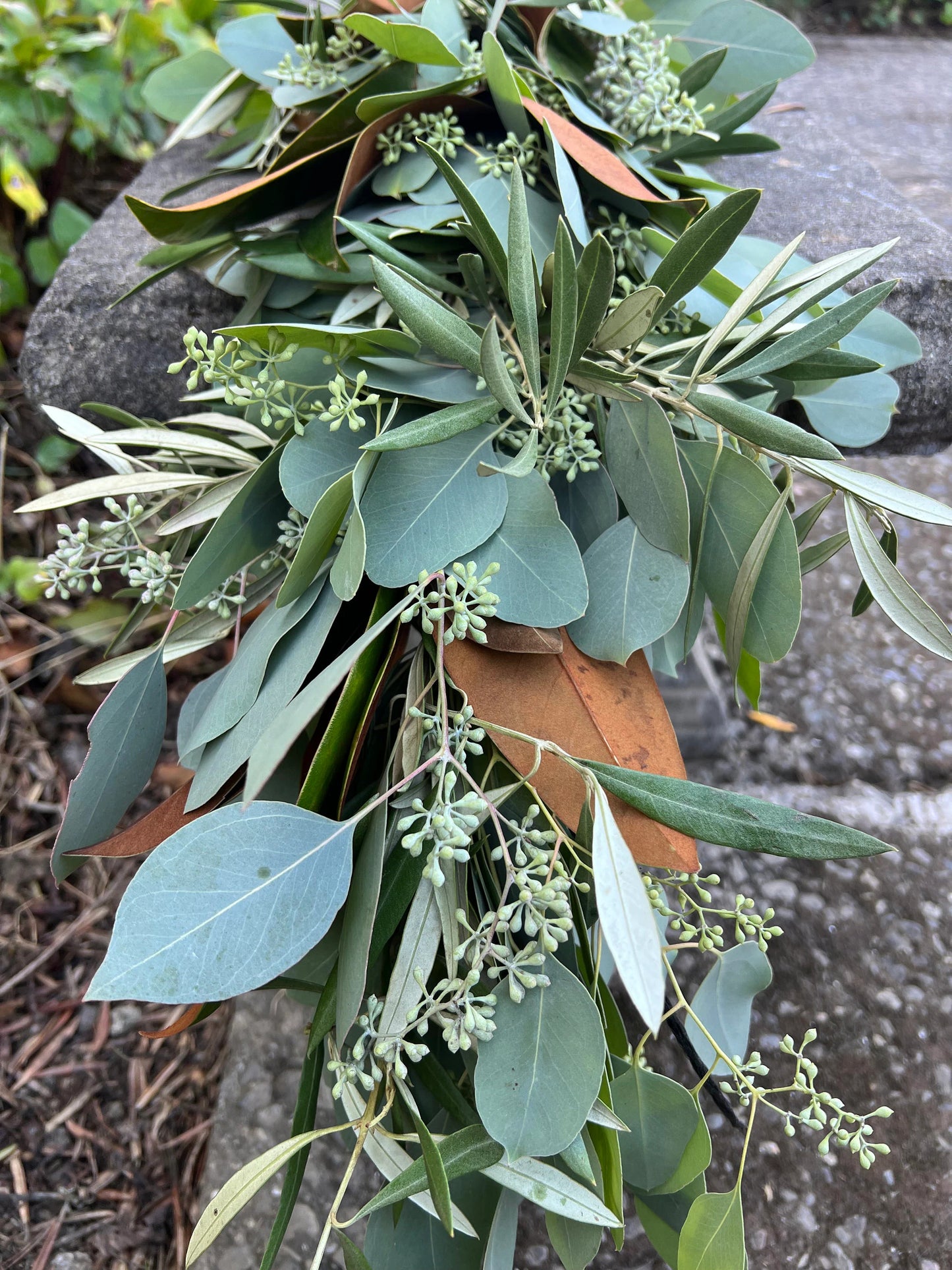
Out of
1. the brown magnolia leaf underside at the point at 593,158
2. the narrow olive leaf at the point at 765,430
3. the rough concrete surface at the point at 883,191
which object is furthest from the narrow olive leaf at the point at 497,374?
the rough concrete surface at the point at 883,191

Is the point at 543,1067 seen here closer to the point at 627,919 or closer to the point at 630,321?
the point at 627,919

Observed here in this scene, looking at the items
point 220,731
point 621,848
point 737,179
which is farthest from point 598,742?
point 737,179

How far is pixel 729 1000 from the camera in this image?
0.55 m

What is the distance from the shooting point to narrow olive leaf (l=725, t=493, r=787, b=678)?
0.47m

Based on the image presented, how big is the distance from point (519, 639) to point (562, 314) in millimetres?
163

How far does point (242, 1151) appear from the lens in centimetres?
74

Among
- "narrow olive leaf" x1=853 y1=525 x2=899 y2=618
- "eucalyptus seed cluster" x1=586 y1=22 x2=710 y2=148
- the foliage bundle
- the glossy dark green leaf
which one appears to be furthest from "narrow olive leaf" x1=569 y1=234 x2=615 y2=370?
"eucalyptus seed cluster" x1=586 y1=22 x2=710 y2=148

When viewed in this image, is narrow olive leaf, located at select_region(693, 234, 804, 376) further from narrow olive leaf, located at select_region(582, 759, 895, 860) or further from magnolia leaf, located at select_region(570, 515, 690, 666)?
narrow olive leaf, located at select_region(582, 759, 895, 860)

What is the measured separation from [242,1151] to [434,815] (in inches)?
21.3

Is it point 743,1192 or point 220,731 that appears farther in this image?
point 743,1192

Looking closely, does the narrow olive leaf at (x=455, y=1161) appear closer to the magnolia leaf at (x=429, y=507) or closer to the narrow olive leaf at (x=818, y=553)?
the magnolia leaf at (x=429, y=507)

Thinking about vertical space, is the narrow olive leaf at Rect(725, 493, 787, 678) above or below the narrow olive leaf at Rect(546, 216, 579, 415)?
below

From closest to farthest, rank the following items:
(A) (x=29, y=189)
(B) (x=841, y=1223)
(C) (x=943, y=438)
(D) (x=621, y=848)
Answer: (D) (x=621, y=848) → (B) (x=841, y=1223) → (C) (x=943, y=438) → (A) (x=29, y=189)

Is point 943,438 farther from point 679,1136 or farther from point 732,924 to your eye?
point 679,1136
